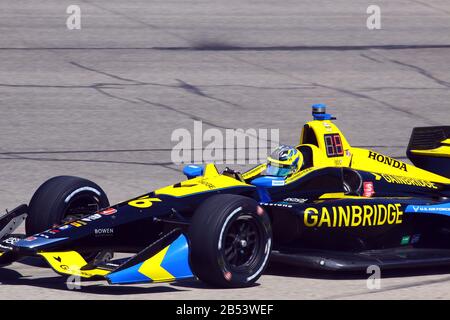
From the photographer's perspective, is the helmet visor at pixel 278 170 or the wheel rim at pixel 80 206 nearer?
the wheel rim at pixel 80 206

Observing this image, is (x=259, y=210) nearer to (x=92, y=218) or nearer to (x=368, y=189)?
(x=92, y=218)

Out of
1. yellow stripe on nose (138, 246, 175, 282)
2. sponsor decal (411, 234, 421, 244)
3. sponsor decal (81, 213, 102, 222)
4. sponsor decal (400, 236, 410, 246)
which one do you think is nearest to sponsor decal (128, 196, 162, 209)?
sponsor decal (81, 213, 102, 222)

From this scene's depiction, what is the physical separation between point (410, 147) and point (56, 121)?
21.7ft

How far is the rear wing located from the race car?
0.06 ft

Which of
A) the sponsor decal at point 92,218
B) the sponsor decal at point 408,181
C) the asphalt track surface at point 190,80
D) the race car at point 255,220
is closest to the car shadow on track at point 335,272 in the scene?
the asphalt track surface at point 190,80

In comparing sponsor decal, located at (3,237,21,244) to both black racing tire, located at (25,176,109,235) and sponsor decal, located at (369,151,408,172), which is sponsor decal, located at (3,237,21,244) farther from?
sponsor decal, located at (369,151,408,172)

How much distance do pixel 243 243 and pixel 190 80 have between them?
10411mm

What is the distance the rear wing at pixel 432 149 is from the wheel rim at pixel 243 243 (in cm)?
272

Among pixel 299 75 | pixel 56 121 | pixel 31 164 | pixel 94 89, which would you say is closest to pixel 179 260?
pixel 31 164

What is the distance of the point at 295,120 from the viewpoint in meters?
16.6

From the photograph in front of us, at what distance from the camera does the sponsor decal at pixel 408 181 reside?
9.91 m

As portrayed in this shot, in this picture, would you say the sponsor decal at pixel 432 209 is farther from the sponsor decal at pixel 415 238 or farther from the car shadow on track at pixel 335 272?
the car shadow on track at pixel 335 272

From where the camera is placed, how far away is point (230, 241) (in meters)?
8.38
